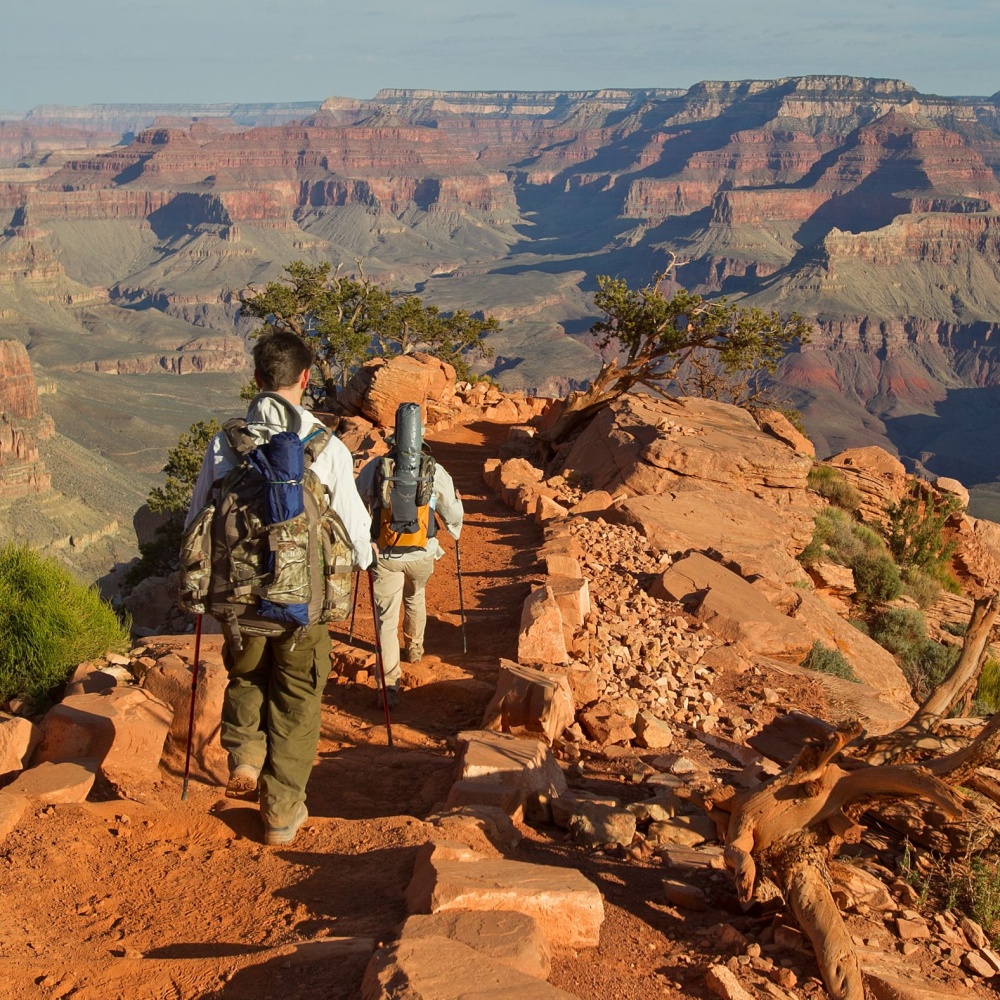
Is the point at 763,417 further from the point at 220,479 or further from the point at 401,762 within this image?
the point at 220,479

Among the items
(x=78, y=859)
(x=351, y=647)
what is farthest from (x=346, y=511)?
(x=351, y=647)

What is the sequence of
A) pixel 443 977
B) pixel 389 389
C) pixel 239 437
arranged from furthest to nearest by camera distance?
pixel 389 389 → pixel 239 437 → pixel 443 977

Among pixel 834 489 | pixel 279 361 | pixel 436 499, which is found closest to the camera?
pixel 279 361

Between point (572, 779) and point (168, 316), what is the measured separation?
202 meters

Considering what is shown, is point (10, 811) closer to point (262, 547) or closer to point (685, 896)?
point (262, 547)

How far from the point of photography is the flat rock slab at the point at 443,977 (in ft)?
10.5

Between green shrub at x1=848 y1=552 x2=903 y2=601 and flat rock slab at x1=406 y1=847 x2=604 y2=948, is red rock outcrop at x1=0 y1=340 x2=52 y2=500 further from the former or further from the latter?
flat rock slab at x1=406 y1=847 x2=604 y2=948

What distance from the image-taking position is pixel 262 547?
16.0 ft

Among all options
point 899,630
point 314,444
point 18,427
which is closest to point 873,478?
point 899,630

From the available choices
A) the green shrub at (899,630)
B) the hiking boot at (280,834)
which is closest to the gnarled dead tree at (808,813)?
the hiking boot at (280,834)

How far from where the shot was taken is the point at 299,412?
5.12 metres

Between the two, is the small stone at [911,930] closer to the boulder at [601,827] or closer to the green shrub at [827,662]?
the boulder at [601,827]

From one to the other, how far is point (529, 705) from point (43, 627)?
3400 mm

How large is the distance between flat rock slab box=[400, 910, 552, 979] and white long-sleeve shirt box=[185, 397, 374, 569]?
1942 millimetres
